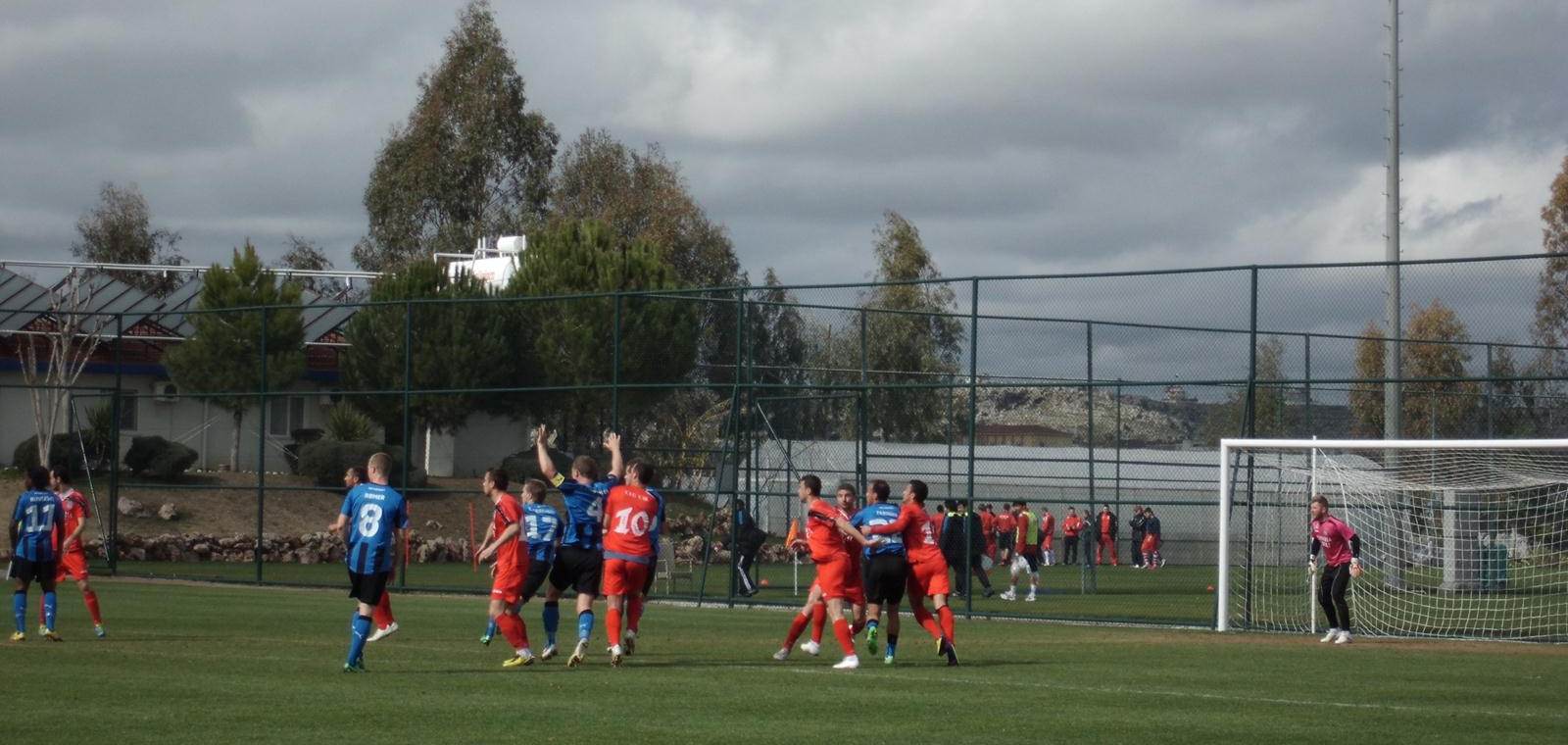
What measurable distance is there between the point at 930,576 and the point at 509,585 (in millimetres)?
3918

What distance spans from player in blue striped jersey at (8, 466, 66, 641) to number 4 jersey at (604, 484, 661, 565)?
6.12m

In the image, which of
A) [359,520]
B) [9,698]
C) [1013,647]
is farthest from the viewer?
[1013,647]

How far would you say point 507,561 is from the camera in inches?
621

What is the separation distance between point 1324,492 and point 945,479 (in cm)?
1259

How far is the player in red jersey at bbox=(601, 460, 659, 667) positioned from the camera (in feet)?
47.8

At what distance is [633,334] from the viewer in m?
42.6

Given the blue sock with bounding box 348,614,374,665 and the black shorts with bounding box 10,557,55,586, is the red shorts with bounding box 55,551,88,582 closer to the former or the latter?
the black shorts with bounding box 10,557,55,586

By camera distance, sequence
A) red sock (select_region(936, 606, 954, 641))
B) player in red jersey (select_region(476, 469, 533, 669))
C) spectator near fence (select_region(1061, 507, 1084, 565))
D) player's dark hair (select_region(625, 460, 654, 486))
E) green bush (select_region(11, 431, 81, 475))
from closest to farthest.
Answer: player's dark hair (select_region(625, 460, 654, 486)) → player in red jersey (select_region(476, 469, 533, 669)) → red sock (select_region(936, 606, 954, 641)) → green bush (select_region(11, 431, 81, 475)) → spectator near fence (select_region(1061, 507, 1084, 565))

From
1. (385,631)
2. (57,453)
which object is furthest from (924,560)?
(57,453)

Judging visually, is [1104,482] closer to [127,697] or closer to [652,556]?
[652,556]

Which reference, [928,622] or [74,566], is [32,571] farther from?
[928,622]

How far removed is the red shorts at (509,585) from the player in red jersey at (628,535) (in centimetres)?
126

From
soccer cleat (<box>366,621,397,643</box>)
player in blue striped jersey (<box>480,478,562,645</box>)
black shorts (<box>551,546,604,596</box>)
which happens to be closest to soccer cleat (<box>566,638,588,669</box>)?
black shorts (<box>551,546,604,596</box>)

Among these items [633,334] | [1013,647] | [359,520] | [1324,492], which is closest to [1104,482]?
[633,334]
